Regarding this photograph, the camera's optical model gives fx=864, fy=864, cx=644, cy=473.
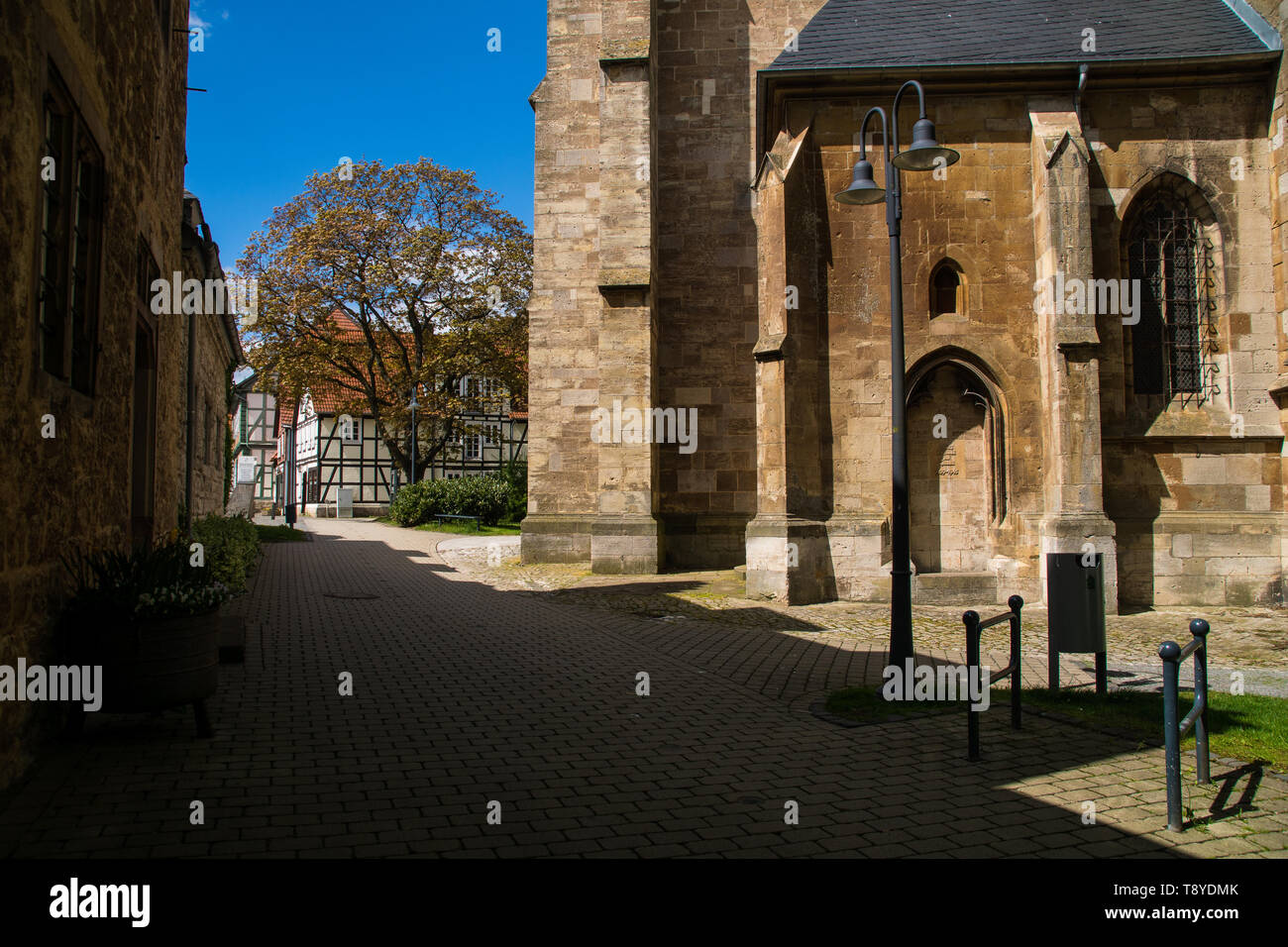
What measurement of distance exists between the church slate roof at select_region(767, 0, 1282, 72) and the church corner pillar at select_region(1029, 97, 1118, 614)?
61.2 inches

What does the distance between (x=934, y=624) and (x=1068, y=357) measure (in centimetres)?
432

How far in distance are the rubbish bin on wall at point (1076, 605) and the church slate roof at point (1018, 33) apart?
9.00 m

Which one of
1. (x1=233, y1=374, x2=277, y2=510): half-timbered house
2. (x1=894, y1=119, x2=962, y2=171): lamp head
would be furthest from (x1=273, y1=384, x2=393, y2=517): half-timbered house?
(x1=894, y1=119, x2=962, y2=171): lamp head

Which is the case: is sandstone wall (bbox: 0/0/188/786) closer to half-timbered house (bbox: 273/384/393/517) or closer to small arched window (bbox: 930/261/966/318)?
small arched window (bbox: 930/261/966/318)

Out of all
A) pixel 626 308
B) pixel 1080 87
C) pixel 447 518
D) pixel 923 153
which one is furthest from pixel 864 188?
pixel 447 518

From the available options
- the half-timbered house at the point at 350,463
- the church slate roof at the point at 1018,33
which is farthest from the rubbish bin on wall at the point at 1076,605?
the half-timbered house at the point at 350,463

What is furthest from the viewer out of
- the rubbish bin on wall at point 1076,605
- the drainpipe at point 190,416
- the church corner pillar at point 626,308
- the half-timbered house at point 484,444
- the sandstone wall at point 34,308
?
the half-timbered house at point 484,444

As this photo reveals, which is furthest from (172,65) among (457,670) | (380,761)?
(380,761)

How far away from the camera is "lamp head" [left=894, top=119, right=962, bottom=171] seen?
7.12 metres

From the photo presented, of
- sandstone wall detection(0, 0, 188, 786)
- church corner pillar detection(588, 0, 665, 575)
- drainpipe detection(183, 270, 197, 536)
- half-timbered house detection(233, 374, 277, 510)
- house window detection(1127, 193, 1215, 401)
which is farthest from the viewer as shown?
half-timbered house detection(233, 374, 277, 510)

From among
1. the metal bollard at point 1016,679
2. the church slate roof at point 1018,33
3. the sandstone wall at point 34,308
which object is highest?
the church slate roof at point 1018,33

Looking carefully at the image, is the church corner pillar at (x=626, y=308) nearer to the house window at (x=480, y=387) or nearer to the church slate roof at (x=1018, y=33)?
the church slate roof at (x=1018, y=33)

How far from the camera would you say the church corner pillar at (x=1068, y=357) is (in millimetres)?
11922
